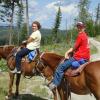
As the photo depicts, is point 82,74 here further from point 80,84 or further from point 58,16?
point 58,16

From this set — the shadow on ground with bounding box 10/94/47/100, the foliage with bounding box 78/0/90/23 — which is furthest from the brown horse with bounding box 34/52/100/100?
the foliage with bounding box 78/0/90/23

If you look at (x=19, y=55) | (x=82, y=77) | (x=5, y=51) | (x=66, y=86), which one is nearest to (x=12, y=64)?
(x=19, y=55)

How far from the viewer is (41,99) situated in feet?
42.4

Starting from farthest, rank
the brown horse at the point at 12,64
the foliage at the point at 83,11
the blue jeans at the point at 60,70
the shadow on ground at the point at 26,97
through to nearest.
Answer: the foliage at the point at 83,11, the shadow on ground at the point at 26,97, the brown horse at the point at 12,64, the blue jeans at the point at 60,70

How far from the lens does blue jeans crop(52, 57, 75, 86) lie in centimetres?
1034

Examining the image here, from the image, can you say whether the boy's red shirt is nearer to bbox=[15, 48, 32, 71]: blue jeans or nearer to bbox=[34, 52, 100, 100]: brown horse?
bbox=[34, 52, 100, 100]: brown horse

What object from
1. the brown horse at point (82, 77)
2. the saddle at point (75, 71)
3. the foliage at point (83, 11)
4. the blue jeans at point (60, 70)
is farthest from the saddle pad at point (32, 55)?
the foliage at point (83, 11)

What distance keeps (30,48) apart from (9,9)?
5938 centimetres

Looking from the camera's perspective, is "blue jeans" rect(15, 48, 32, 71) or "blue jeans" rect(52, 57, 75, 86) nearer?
"blue jeans" rect(52, 57, 75, 86)

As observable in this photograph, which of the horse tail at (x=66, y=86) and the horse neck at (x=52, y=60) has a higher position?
the horse neck at (x=52, y=60)

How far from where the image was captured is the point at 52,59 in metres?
11.3

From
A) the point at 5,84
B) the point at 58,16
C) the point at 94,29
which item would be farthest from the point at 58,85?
the point at 58,16

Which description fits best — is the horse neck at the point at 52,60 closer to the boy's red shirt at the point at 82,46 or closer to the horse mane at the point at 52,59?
the horse mane at the point at 52,59

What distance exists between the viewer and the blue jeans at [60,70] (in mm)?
10344
